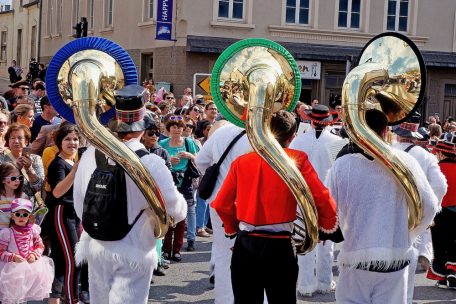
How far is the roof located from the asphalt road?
50.2 feet

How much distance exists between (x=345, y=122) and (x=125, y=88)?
Result: 1.44 meters

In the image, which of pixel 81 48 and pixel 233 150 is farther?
pixel 233 150

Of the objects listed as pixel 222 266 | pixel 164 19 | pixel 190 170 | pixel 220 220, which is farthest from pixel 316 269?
pixel 164 19

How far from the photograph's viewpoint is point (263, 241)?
4895 millimetres

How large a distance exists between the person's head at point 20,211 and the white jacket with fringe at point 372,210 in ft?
8.27

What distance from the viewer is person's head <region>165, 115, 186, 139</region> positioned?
9328 millimetres

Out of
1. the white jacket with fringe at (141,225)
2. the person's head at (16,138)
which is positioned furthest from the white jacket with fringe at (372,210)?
the person's head at (16,138)

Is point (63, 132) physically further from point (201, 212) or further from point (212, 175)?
point (201, 212)

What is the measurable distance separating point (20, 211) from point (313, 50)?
2046 centimetres

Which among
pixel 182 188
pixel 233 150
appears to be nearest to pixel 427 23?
pixel 182 188

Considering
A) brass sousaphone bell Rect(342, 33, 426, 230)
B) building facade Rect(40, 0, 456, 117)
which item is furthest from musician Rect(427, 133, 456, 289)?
building facade Rect(40, 0, 456, 117)

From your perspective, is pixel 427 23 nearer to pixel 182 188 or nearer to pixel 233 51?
pixel 182 188

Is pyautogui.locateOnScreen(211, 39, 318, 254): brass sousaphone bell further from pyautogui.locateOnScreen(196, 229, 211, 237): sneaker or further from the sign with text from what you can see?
the sign with text

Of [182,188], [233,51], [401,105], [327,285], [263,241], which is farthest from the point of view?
[182,188]
